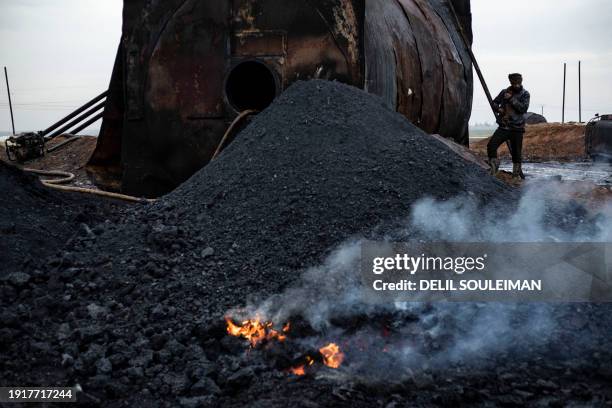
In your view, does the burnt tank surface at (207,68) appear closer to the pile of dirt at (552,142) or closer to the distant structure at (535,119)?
the pile of dirt at (552,142)

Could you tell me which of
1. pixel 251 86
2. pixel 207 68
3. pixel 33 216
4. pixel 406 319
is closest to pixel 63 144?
pixel 251 86

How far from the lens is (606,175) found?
12594mm

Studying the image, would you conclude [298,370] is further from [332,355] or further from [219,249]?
[219,249]

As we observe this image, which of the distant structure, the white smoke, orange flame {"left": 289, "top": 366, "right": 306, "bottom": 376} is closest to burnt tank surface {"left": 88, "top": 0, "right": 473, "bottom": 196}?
the white smoke

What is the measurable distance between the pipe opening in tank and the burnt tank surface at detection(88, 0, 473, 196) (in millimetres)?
14

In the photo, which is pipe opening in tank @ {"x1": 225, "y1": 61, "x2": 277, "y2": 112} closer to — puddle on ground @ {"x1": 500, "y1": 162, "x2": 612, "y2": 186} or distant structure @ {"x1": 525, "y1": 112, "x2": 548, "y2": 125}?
puddle on ground @ {"x1": 500, "y1": 162, "x2": 612, "y2": 186}

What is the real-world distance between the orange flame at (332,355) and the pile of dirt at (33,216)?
2107 millimetres

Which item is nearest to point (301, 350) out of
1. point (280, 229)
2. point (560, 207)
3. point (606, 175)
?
point (280, 229)

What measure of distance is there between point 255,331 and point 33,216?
256 cm

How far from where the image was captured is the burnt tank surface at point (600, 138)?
15961mm

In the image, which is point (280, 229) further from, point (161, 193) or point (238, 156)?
point (161, 193)

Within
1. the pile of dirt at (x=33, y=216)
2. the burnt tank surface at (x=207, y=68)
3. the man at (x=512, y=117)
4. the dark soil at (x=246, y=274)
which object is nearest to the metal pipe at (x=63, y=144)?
the burnt tank surface at (x=207, y=68)

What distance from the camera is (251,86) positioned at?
7273 mm

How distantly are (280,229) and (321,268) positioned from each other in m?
0.51
